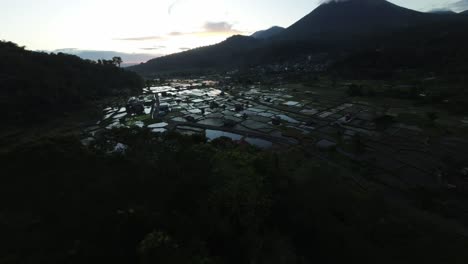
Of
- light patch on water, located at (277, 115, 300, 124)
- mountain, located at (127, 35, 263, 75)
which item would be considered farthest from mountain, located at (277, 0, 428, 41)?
light patch on water, located at (277, 115, 300, 124)

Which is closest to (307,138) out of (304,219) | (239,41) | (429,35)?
(304,219)

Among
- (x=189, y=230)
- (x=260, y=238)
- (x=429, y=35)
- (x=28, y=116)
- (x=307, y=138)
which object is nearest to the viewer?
(x=189, y=230)

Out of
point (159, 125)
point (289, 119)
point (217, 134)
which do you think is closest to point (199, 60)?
point (159, 125)

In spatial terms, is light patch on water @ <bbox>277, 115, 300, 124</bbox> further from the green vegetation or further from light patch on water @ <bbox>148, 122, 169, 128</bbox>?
the green vegetation

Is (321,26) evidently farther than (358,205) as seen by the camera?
Yes

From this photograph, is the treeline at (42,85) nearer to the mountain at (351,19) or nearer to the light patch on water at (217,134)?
the light patch on water at (217,134)

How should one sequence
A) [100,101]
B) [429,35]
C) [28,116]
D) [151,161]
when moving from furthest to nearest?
[429,35] < [100,101] < [28,116] < [151,161]

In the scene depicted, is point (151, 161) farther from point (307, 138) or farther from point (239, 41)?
point (239, 41)

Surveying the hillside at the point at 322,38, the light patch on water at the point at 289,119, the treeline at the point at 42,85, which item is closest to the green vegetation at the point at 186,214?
the light patch on water at the point at 289,119
